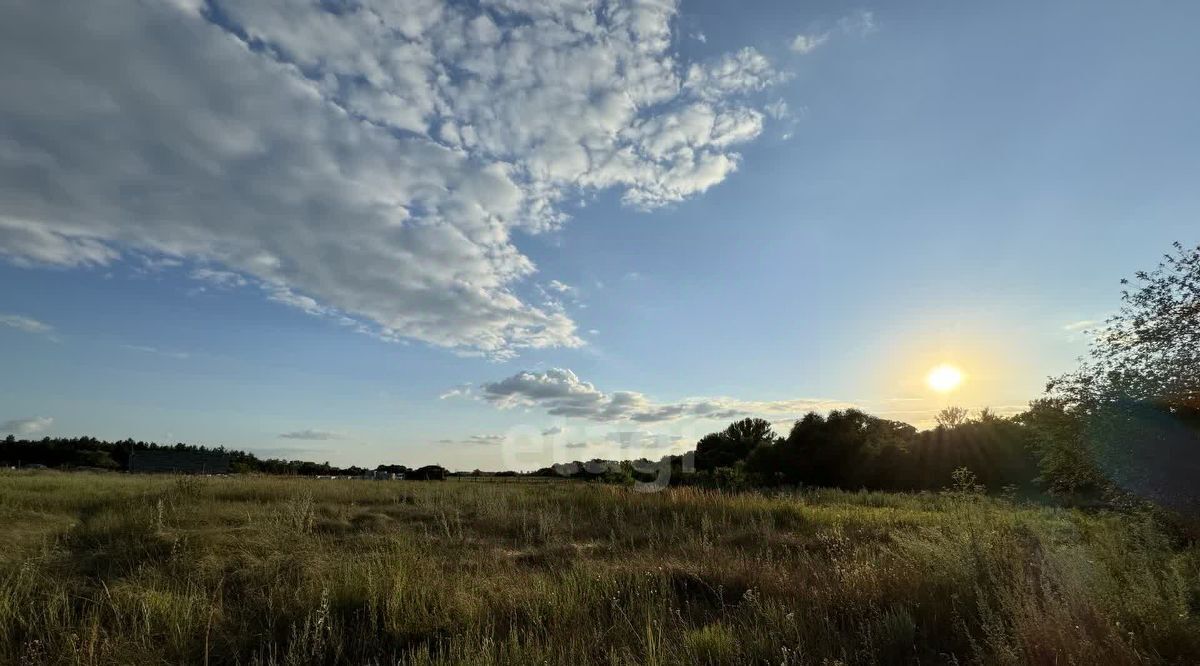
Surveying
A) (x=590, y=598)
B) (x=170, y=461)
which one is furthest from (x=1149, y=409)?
(x=170, y=461)

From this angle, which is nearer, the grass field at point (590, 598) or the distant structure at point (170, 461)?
the grass field at point (590, 598)

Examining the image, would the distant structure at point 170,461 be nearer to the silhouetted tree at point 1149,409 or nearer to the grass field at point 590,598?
the grass field at point 590,598

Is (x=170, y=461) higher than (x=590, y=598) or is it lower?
higher

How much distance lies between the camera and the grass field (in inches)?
166

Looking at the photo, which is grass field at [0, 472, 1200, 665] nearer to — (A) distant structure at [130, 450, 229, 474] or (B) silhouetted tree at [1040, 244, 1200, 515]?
Answer: (B) silhouetted tree at [1040, 244, 1200, 515]

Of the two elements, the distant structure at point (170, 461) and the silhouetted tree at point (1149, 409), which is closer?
the silhouetted tree at point (1149, 409)

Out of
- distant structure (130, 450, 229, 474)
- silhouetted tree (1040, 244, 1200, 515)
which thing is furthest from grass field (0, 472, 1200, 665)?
distant structure (130, 450, 229, 474)

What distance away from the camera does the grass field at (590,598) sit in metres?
4.21

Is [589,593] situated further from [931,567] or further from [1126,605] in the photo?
[1126,605]

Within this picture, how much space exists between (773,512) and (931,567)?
9118 mm

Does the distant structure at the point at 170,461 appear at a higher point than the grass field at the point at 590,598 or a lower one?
higher

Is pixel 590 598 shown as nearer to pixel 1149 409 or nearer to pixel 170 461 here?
pixel 1149 409

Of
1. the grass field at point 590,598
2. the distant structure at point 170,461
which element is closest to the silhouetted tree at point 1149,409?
the grass field at point 590,598

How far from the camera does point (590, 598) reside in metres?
5.90
